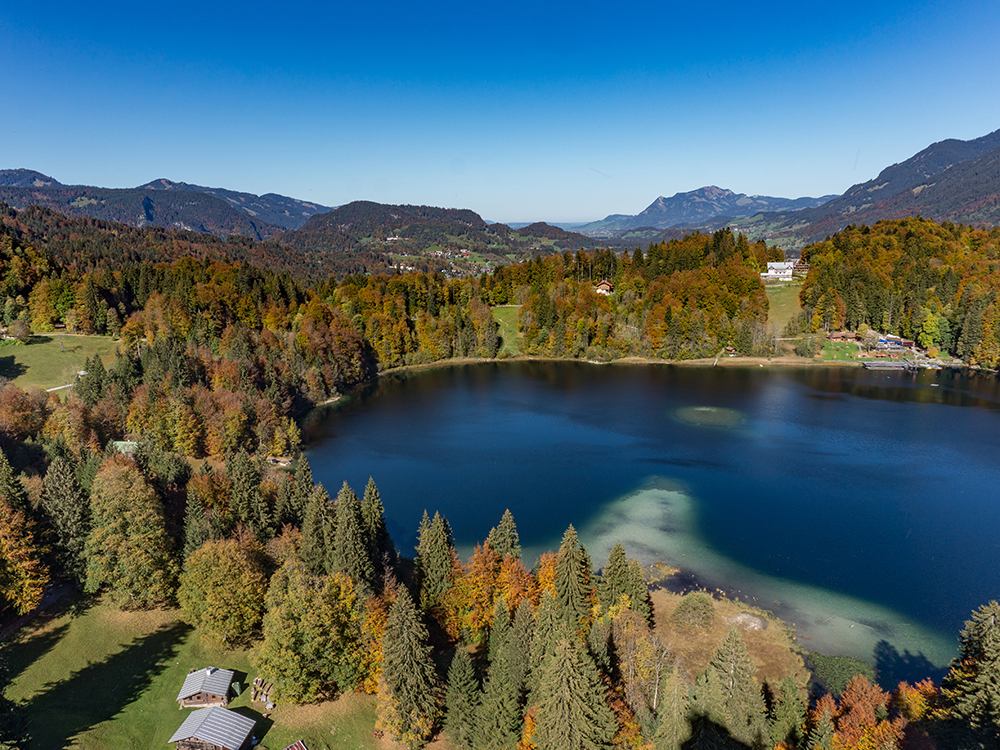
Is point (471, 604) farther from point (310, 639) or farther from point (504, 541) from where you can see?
point (310, 639)

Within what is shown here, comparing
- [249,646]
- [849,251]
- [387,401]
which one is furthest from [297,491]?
[849,251]

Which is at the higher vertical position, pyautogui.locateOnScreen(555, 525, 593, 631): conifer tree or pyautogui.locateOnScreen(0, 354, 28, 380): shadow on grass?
pyautogui.locateOnScreen(0, 354, 28, 380): shadow on grass

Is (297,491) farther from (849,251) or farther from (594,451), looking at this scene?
(849,251)

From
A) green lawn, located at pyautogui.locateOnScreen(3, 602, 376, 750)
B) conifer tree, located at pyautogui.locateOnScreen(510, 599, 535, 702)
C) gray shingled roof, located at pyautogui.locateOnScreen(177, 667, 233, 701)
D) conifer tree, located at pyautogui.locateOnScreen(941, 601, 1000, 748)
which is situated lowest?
green lawn, located at pyautogui.locateOnScreen(3, 602, 376, 750)

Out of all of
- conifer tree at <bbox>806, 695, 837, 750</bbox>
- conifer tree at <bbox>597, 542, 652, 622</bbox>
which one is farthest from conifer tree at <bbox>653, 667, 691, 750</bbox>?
conifer tree at <bbox>597, 542, 652, 622</bbox>

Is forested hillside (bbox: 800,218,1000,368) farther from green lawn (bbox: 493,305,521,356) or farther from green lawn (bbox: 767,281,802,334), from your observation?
green lawn (bbox: 493,305,521,356)

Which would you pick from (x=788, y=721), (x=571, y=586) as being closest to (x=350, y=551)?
(x=571, y=586)

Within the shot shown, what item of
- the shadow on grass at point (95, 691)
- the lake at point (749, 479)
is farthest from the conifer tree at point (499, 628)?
the shadow on grass at point (95, 691)
